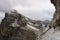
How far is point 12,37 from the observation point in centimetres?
9494

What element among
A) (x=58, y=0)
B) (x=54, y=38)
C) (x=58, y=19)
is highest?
(x=58, y=0)

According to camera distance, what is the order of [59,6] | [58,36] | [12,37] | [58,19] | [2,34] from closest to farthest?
[58,36], [58,19], [59,6], [12,37], [2,34]

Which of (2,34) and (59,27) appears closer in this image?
(59,27)

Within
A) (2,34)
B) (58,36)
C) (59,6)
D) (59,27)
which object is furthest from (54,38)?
(2,34)

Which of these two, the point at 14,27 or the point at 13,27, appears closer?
the point at 14,27

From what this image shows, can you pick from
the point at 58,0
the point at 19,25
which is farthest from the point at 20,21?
the point at 58,0

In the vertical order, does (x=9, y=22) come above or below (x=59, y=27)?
below

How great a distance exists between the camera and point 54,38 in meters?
11.0

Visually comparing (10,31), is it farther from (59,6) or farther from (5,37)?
(59,6)

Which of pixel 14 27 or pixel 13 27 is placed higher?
pixel 14 27

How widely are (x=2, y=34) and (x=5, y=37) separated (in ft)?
15.4

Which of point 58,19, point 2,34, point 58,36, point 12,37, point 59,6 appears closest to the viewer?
point 58,36

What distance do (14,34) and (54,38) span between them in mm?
85538

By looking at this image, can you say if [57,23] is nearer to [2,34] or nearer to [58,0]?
[58,0]
